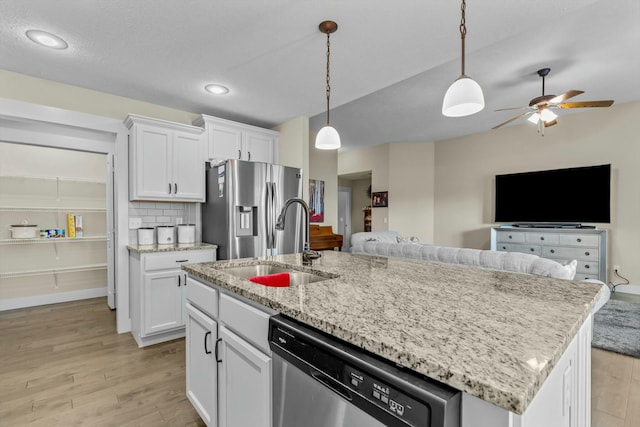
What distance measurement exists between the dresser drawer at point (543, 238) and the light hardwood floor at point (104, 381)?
2429 millimetres

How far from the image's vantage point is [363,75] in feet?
8.95

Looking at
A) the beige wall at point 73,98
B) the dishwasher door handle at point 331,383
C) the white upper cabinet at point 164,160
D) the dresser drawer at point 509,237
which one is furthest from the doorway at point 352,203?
the dishwasher door handle at point 331,383

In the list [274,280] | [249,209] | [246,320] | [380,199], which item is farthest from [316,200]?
[246,320]

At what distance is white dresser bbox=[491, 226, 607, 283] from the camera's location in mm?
4156

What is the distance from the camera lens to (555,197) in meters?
4.82

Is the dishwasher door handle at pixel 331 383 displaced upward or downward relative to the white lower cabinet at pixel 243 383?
upward

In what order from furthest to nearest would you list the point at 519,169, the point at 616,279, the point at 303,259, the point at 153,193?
the point at 519,169 < the point at 616,279 < the point at 153,193 < the point at 303,259

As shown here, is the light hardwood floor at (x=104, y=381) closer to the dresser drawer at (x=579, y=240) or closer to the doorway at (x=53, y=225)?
the doorway at (x=53, y=225)

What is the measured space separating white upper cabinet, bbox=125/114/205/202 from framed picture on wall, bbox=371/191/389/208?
168 inches

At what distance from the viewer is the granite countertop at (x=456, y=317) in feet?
1.77

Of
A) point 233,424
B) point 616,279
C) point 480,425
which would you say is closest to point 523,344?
point 480,425

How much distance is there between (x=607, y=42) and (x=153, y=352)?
4.88 meters

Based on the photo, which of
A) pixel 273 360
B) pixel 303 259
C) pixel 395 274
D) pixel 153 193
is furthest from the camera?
pixel 153 193

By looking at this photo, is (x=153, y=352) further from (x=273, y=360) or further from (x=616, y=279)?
(x=616, y=279)
